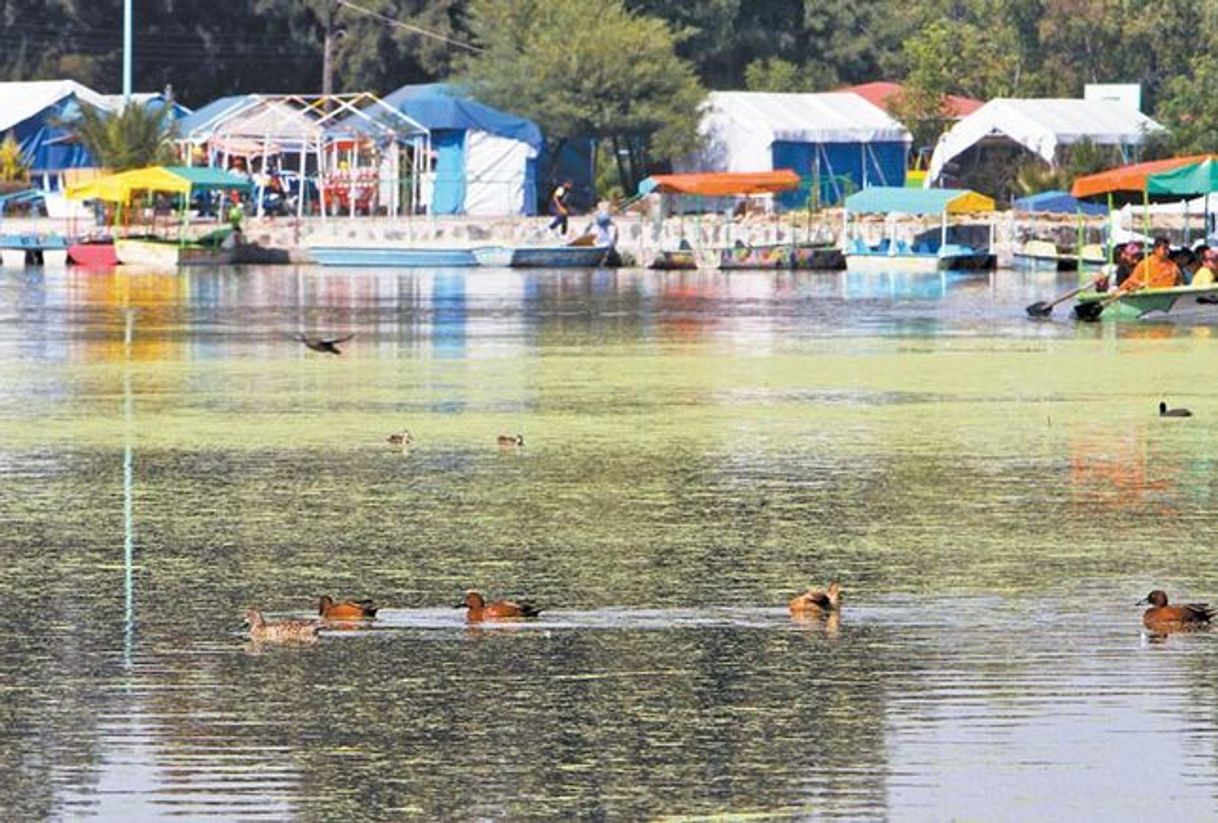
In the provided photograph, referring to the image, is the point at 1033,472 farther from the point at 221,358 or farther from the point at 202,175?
the point at 202,175

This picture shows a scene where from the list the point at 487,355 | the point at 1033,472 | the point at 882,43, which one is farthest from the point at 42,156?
the point at 1033,472

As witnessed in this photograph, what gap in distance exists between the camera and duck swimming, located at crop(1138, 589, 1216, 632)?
46.5 feet

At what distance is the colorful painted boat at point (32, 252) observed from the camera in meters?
74.0

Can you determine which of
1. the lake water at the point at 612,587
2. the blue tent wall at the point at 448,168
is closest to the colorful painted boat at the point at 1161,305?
the lake water at the point at 612,587

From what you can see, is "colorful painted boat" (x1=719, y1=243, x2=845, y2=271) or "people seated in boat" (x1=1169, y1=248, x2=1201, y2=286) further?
"colorful painted boat" (x1=719, y1=243, x2=845, y2=271)

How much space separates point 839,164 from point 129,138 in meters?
20.7

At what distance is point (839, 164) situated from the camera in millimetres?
89688

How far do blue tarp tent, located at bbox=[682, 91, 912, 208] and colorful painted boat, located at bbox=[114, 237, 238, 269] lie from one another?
19.1 m

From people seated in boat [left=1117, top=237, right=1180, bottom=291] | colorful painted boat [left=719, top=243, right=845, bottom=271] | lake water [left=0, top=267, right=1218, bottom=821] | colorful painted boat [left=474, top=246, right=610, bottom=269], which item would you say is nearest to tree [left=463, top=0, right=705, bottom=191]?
colorful painted boat [left=474, top=246, right=610, bottom=269]

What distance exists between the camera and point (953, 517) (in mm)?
18953

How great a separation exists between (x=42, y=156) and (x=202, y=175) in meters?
18.1

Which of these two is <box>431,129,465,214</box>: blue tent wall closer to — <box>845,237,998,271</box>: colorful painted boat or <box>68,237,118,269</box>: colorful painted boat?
<box>68,237,118,269</box>: colorful painted boat

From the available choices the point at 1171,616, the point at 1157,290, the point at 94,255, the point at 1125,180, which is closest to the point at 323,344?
the point at 1157,290

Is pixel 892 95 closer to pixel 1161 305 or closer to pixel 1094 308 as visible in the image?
pixel 1094 308
